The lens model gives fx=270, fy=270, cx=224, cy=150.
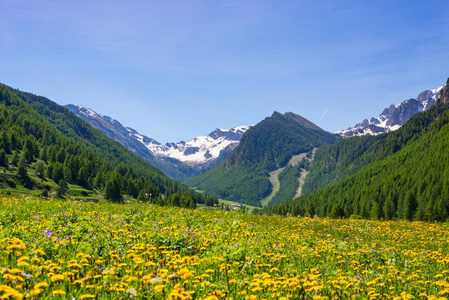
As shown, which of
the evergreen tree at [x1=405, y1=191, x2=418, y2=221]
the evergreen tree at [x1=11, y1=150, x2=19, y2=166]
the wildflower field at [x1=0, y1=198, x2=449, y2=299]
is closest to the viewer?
the wildflower field at [x1=0, y1=198, x2=449, y2=299]

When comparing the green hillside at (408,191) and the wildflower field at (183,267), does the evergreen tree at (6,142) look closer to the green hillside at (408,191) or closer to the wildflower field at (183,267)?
the green hillside at (408,191)

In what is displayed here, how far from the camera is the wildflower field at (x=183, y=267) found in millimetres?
4555

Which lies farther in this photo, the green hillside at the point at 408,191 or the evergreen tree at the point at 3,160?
the evergreen tree at the point at 3,160

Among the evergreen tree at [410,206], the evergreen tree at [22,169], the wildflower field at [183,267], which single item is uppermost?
the evergreen tree at [410,206]

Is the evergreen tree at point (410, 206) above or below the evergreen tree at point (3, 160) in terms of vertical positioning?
above

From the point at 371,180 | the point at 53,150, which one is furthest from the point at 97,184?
the point at 371,180

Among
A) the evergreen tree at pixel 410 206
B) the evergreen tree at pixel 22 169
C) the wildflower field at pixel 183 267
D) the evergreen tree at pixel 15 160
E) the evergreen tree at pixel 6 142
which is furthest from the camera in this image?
the evergreen tree at pixel 6 142

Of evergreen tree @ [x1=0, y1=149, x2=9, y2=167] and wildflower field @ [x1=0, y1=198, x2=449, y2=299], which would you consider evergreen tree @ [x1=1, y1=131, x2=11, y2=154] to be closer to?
evergreen tree @ [x1=0, y1=149, x2=9, y2=167]

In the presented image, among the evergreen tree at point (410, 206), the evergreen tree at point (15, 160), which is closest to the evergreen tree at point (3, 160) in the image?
the evergreen tree at point (15, 160)

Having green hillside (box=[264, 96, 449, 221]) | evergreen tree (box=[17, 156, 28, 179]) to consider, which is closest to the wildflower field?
green hillside (box=[264, 96, 449, 221])

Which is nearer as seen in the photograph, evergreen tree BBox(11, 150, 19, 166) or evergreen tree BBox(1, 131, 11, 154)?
evergreen tree BBox(11, 150, 19, 166)

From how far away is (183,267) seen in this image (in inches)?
223

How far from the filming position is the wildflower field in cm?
455

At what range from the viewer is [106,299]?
4.32 meters
